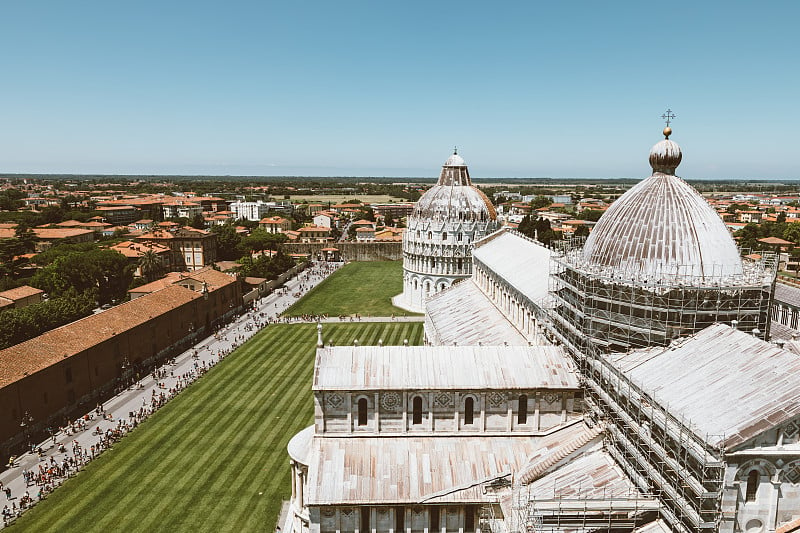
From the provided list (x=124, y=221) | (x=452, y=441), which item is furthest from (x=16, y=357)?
(x=124, y=221)

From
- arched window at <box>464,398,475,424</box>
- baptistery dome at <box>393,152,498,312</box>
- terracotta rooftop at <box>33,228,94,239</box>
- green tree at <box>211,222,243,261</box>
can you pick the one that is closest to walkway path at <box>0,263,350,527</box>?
baptistery dome at <box>393,152,498,312</box>

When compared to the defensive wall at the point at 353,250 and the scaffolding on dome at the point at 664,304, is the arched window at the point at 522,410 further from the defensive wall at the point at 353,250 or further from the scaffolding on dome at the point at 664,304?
the defensive wall at the point at 353,250

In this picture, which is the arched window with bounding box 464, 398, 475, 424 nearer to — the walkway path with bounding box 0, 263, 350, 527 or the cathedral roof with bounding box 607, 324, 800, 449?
the cathedral roof with bounding box 607, 324, 800, 449

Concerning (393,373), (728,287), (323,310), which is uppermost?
(728,287)

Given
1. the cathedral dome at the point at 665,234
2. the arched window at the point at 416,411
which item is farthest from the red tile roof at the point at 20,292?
the cathedral dome at the point at 665,234

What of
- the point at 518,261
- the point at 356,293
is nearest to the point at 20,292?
the point at 356,293

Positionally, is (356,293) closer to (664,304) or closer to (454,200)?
(454,200)

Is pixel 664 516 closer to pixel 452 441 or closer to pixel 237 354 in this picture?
pixel 452 441
